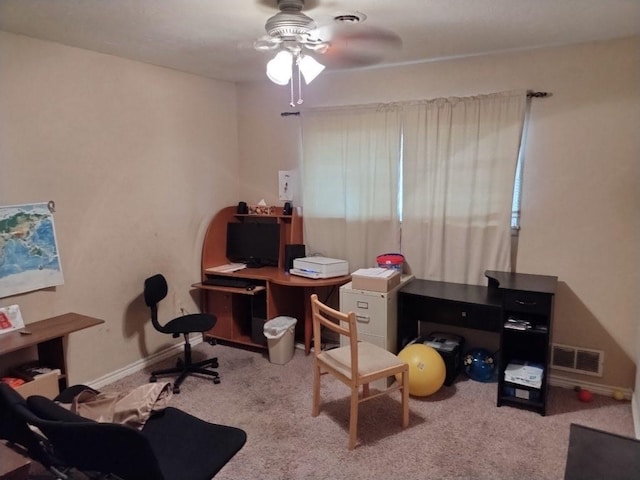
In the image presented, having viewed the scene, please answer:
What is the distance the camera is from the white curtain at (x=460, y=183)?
3.21m

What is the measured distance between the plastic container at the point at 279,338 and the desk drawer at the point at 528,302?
5.63 ft

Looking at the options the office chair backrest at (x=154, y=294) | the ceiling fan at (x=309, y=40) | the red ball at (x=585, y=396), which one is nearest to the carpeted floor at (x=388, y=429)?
the red ball at (x=585, y=396)

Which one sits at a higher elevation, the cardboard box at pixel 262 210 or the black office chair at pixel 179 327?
the cardboard box at pixel 262 210

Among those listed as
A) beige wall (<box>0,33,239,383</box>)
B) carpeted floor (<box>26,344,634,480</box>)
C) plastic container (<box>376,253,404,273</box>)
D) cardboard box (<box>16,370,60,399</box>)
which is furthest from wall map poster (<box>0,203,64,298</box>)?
plastic container (<box>376,253,404,273</box>)

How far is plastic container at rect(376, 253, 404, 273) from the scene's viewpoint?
357 centimetres

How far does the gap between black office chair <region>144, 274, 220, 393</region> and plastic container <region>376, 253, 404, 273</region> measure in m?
1.43

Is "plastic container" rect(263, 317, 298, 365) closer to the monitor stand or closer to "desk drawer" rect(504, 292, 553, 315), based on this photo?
the monitor stand

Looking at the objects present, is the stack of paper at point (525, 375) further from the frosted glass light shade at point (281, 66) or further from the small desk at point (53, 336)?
the small desk at point (53, 336)

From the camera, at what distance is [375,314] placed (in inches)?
126

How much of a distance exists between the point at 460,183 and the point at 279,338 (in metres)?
1.90

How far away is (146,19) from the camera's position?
245cm

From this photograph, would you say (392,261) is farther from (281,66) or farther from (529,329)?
(281,66)

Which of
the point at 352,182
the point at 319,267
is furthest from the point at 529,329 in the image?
the point at 352,182

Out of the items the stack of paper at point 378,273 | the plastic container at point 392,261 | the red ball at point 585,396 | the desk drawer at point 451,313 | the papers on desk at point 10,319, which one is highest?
the plastic container at point 392,261
